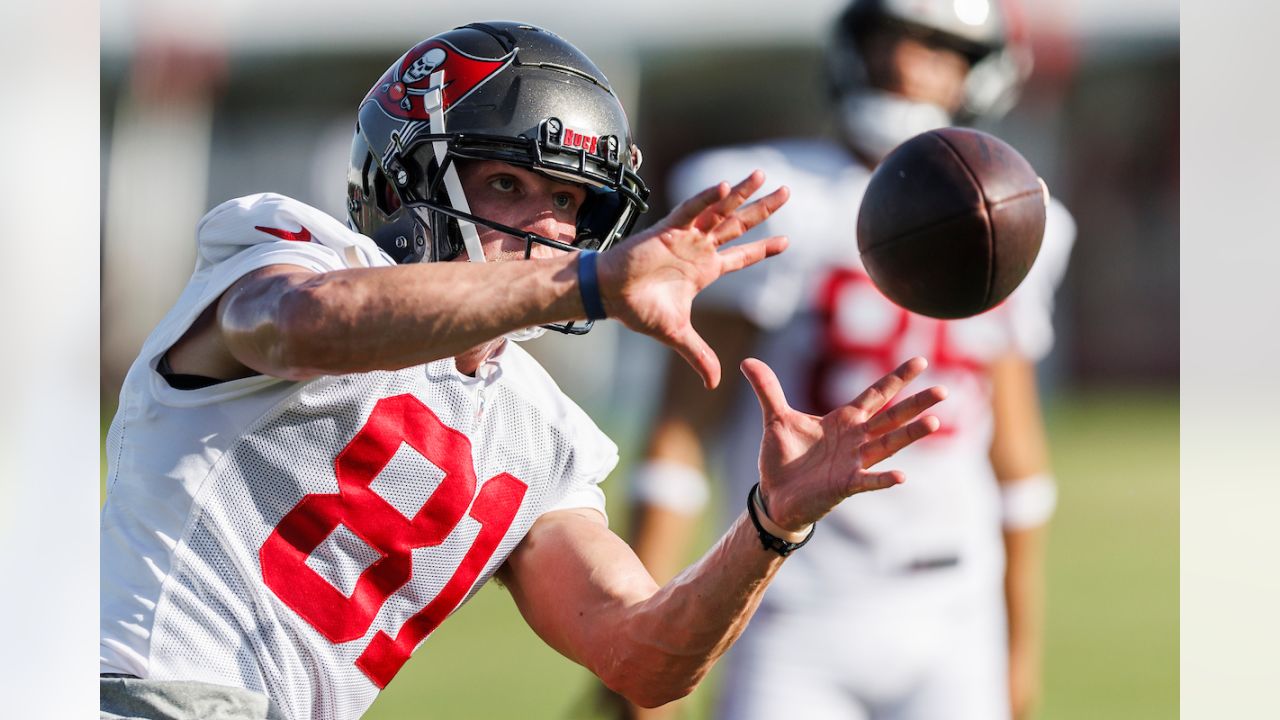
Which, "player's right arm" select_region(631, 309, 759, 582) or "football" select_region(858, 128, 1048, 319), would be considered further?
"player's right arm" select_region(631, 309, 759, 582)

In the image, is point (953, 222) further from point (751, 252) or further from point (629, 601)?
point (629, 601)

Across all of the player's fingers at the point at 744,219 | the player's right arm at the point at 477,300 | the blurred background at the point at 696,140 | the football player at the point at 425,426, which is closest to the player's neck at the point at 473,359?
the football player at the point at 425,426

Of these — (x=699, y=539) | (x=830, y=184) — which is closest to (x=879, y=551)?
(x=830, y=184)

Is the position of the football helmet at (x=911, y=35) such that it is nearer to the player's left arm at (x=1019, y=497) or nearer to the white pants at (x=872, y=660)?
the player's left arm at (x=1019, y=497)

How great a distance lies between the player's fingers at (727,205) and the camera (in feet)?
6.09

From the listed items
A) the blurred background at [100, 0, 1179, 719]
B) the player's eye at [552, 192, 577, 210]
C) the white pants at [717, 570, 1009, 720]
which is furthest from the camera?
the blurred background at [100, 0, 1179, 719]

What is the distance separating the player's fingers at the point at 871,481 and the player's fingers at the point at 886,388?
13cm

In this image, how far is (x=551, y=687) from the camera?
18.8 feet

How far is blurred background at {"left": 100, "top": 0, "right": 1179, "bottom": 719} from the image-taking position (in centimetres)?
1132

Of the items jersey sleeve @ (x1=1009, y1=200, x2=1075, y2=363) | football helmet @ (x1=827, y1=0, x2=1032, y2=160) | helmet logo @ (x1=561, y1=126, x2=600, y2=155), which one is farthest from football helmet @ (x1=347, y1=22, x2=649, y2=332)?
jersey sleeve @ (x1=1009, y1=200, x2=1075, y2=363)

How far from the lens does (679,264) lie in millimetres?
1823

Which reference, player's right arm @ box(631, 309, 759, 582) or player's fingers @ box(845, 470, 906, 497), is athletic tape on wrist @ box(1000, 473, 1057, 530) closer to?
player's right arm @ box(631, 309, 759, 582)

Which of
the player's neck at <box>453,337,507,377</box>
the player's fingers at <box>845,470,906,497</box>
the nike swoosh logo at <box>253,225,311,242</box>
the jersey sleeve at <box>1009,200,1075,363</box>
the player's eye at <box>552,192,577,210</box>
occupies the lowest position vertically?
the jersey sleeve at <box>1009,200,1075,363</box>
